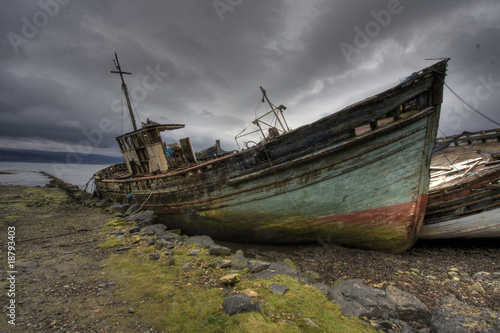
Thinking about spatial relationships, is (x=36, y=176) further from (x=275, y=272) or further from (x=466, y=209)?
(x=466, y=209)

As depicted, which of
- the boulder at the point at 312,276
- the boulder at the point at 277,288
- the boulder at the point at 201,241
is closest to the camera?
the boulder at the point at 277,288

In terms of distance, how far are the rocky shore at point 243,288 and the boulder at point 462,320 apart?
1cm

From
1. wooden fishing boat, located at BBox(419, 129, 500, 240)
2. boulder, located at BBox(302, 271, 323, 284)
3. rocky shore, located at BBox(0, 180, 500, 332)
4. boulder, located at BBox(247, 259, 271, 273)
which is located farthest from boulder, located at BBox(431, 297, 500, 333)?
wooden fishing boat, located at BBox(419, 129, 500, 240)

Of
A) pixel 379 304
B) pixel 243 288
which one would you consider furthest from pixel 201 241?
pixel 379 304

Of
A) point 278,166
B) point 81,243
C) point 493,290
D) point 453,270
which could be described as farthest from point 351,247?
point 81,243

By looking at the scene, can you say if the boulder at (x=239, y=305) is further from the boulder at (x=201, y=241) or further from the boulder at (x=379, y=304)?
the boulder at (x=201, y=241)

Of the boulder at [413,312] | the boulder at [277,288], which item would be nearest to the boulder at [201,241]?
the boulder at [277,288]

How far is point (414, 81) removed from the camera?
15.4 ft

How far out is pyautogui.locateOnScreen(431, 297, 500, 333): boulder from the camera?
8.57 ft

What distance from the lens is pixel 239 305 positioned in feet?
9.21

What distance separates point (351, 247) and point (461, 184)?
3.67 m

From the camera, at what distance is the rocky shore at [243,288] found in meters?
2.78

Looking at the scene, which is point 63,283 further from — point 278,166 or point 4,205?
point 4,205

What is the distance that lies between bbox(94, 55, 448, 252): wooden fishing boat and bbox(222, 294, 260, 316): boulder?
3.32 metres
